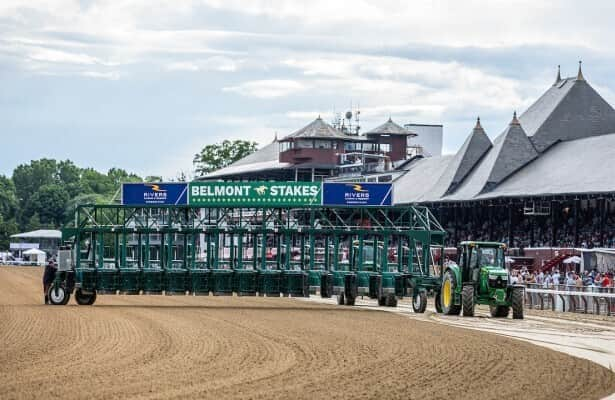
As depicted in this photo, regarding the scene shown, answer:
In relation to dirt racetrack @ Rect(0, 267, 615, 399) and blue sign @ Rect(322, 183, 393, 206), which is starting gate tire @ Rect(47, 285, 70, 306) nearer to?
dirt racetrack @ Rect(0, 267, 615, 399)

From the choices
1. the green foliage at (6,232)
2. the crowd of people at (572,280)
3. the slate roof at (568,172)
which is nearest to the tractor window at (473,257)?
the crowd of people at (572,280)

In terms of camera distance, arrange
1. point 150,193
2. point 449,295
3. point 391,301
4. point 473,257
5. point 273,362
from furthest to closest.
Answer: point 150,193 < point 391,301 < point 449,295 < point 473,257 < point 273,362

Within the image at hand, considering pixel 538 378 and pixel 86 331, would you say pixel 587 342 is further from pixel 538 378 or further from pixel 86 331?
pixel 86 331

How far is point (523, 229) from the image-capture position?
6644 cm

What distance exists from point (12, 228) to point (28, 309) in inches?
5582

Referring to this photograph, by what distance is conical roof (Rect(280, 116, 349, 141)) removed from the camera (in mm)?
109000

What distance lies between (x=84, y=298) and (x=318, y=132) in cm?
7068

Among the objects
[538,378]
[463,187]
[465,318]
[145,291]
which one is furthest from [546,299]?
[463,187]

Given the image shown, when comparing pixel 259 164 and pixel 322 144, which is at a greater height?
pixel 322 144

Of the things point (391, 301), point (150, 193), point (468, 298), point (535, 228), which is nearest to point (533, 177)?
point (535, 228)

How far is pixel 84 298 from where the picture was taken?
40.0 meters

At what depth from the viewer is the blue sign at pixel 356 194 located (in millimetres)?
43188

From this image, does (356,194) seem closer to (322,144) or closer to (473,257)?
(473,257)

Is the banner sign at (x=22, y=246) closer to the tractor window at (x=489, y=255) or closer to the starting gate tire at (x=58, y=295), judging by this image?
the starting gate tire at (x=58, y=295)
